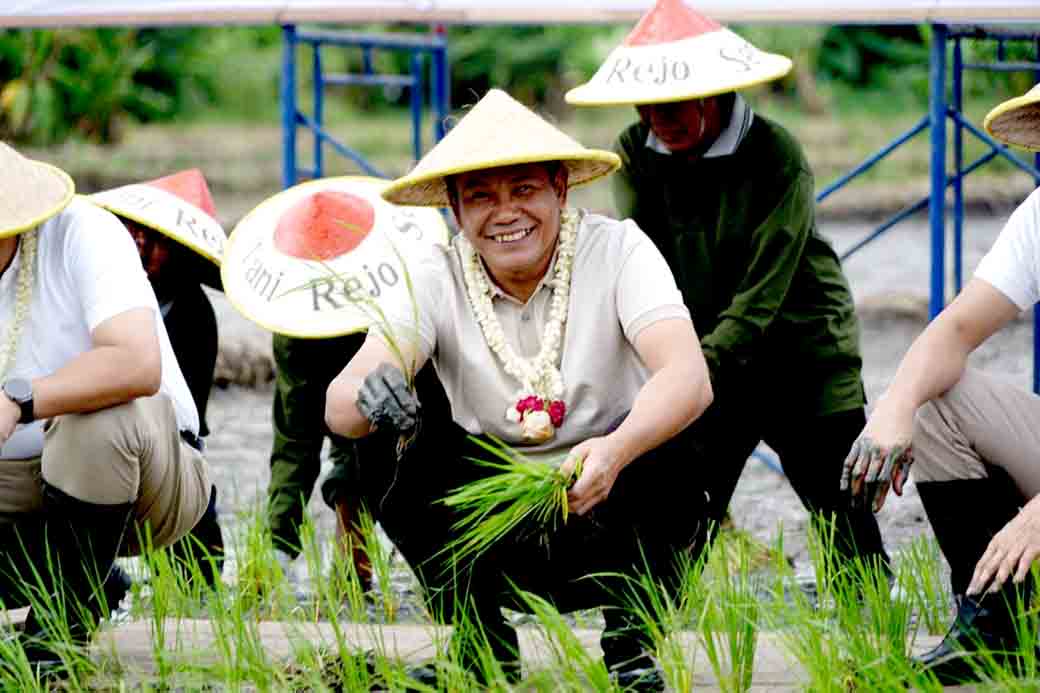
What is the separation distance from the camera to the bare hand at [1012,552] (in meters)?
3.10

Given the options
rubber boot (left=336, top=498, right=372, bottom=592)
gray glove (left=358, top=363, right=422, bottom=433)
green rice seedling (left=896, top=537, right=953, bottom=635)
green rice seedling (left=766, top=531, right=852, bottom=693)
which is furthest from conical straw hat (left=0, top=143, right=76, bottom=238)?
green rice seedling (left=896, top=537, right=953, bottom=635)

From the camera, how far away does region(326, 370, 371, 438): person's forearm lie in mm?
3418

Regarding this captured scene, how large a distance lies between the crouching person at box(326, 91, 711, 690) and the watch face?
0.58 meters

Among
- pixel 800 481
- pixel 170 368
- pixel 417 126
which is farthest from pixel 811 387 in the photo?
pixel 417 126

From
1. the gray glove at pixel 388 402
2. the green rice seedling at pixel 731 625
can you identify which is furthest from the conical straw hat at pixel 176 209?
the green rice seedling at pixel 731 625

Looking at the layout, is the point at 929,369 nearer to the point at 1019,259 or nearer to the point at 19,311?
the point at 1019,259

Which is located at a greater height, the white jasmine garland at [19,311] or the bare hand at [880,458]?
the white jasmine garland at [19,311]

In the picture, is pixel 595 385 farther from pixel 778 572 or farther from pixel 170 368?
pixel 170 368

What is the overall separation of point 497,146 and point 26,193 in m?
0.97

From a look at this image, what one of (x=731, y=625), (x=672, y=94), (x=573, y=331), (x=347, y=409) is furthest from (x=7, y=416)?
(x=672, y=94)

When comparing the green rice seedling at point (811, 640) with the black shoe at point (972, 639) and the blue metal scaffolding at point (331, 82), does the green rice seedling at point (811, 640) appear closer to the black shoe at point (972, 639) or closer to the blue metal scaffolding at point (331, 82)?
the black shoe at point (972, 639)

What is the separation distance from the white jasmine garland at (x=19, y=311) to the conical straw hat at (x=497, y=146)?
0.75 m

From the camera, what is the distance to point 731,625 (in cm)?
317

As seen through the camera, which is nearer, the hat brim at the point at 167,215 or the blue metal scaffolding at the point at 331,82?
the hat brim at the point at 167,215
